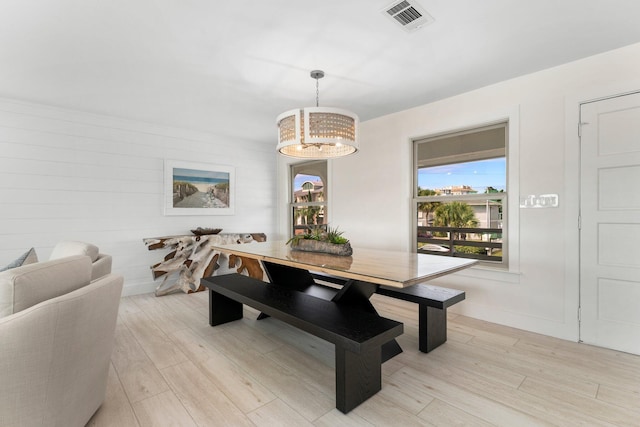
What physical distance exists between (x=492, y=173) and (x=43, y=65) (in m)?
4.42

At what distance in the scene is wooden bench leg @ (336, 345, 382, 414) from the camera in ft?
5.56

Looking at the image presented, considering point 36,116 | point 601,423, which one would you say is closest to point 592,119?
point 601,423

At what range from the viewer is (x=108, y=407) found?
5.66 ft

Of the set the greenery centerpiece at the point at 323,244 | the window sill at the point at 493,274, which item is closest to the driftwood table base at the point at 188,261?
the greenery centerpiece at the point at 323,244

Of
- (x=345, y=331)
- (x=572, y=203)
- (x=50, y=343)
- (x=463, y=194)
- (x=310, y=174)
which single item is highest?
(x=310, y=174)

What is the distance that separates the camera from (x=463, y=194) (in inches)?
136

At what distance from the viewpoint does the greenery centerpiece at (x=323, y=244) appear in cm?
251

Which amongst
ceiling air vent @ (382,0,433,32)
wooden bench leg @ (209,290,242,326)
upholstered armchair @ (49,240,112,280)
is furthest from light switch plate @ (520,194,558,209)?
upholstered armchair @ (49,240,112,280)

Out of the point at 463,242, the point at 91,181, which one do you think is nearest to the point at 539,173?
the point at 463,242

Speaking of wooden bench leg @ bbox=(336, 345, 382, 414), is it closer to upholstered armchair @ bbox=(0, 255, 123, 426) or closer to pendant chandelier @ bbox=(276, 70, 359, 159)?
upholstered armchair @ bbox=(0, 255, 123, 426)

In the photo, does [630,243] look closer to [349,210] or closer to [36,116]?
[349,210]

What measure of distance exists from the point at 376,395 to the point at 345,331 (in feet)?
1.56

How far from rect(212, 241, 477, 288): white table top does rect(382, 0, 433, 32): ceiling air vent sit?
167 cm

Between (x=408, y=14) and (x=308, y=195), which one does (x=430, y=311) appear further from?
(x=308, y=195)
